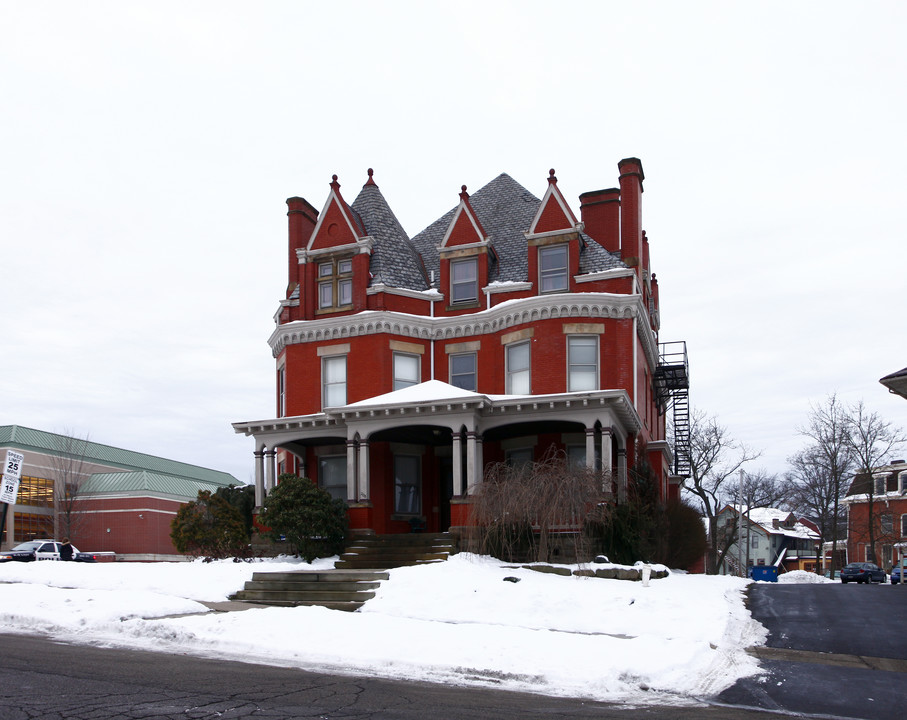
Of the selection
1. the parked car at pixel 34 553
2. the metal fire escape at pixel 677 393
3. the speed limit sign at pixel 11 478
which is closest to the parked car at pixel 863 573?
the metal fire escape at pixel 677 393

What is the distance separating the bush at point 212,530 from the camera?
23.9 m

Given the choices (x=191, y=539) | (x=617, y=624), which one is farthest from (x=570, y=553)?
(x=191, y=539)

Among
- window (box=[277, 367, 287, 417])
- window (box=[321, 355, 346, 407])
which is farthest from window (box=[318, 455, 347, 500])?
window (box=[277, 367, 287, 417])

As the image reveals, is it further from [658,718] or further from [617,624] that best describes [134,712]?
[617,624]

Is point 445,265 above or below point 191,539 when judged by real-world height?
above

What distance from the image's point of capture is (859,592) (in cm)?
2117

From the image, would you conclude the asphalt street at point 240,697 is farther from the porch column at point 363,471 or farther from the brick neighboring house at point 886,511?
the brick neighboring house at point 886,511

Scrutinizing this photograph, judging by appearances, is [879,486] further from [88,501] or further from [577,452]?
[88,501]

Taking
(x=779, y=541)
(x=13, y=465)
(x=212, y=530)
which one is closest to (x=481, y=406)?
(x=212, y=530)

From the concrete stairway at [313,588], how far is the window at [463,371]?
9.88 metres

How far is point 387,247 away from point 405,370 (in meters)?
4.44

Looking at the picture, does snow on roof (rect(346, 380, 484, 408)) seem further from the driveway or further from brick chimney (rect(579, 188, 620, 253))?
brick chimney (rect(579, 188, 620, 253))

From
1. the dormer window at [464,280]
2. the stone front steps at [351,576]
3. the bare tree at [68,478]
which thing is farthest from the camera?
the bare tree at [68,478]

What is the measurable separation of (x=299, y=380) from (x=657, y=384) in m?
13.2
